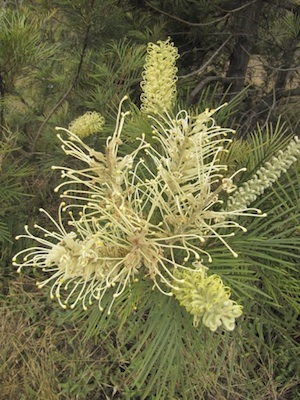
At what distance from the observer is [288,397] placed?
5.40 ft

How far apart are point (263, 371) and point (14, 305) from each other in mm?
1167

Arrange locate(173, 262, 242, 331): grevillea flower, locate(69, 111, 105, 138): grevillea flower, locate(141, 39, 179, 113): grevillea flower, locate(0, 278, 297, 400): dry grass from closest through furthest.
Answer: locate(173, 262, 242, 331): grevillea flower, locate(141, 39, 179, 113): grevillea flower, locate(69, 111, 105, 138): grevillea flower, locate(0, 278, 297, 400): dry grass

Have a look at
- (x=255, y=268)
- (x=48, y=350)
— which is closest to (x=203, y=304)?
(x=255, y=268)

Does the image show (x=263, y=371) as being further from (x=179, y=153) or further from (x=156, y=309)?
(x=179, y=153)

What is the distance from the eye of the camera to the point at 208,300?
0.55m

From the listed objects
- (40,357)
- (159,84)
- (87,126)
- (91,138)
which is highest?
(159,84)

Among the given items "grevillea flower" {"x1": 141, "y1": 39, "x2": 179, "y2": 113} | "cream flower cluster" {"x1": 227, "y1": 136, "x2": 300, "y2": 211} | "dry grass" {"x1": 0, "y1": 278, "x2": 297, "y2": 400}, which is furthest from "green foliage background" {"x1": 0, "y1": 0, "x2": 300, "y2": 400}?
"cream flower cluster" {"x1": 227, "y1": 136, "x2": 300, "y2": 211}

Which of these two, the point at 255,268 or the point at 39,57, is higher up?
the point at 39,57

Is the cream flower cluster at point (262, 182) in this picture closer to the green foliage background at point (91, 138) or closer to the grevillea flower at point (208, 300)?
the grevillea flower at point (208, 300)

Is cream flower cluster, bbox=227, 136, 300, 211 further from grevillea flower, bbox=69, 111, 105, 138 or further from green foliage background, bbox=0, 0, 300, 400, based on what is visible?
grevillea flower, bbox=69, 111, 105, 138

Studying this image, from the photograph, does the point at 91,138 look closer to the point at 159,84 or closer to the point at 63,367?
the point at 159,84

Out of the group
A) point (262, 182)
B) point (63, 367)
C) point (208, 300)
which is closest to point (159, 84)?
point (262, 182)

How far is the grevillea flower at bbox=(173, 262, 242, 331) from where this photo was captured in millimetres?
520

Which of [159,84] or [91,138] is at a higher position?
[159,84]
